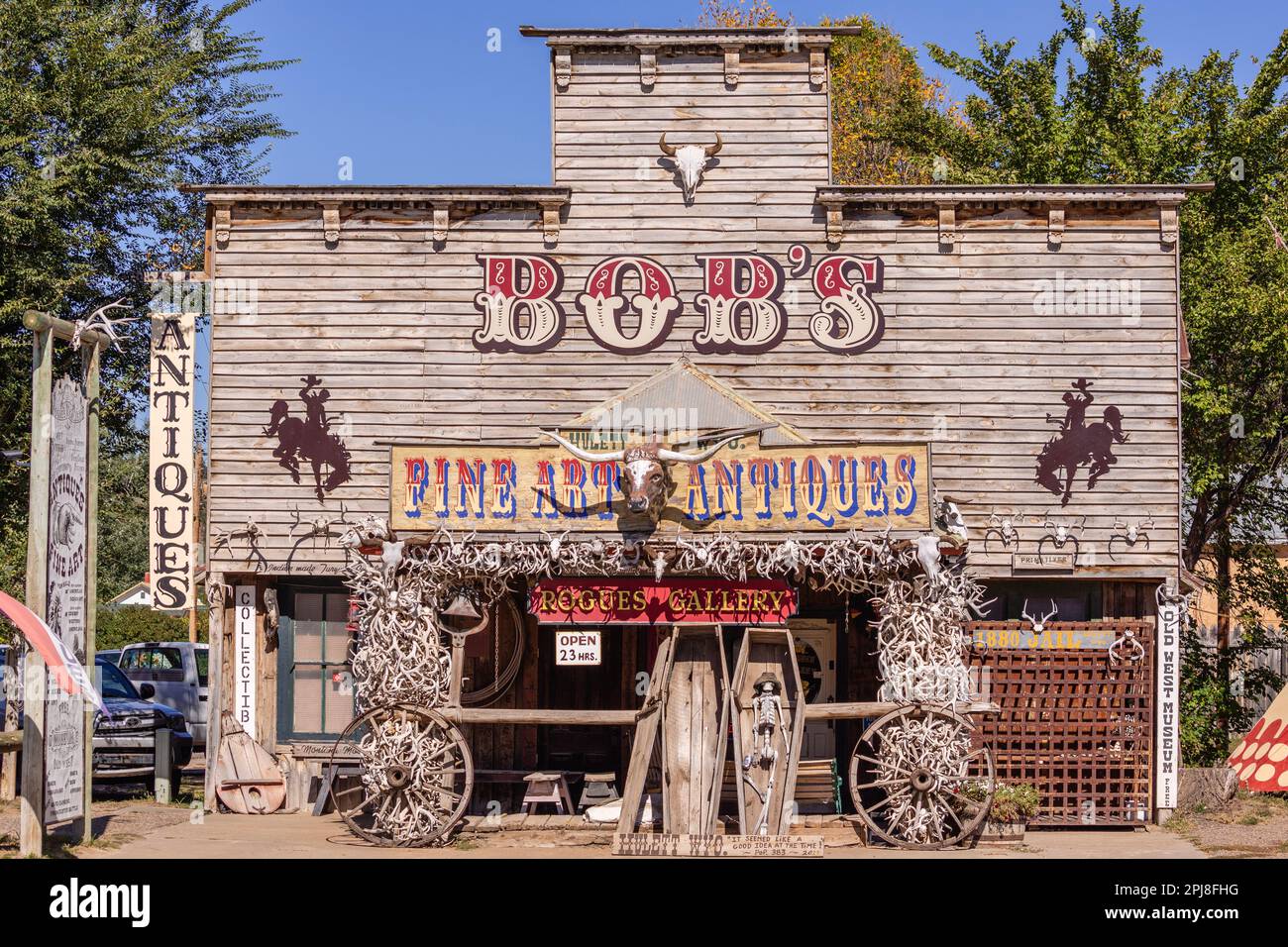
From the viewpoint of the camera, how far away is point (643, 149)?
63.5 feet

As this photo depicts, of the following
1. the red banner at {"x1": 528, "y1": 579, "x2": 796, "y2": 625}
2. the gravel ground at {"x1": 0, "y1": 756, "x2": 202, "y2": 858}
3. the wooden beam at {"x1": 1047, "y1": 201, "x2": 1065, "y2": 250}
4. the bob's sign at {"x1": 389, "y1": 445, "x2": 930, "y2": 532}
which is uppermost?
the wooden beam at {"x1": 1047, "y1": 201, "x2": 1065, "y2": 250}

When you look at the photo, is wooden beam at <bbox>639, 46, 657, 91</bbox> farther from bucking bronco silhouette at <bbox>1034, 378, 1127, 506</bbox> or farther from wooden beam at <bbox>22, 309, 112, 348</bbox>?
wooden beam at <bbox>22, 309, 112, 348</bbox>

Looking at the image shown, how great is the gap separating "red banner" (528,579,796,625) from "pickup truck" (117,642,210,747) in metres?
12.5

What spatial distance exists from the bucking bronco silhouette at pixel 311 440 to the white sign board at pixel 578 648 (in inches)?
168

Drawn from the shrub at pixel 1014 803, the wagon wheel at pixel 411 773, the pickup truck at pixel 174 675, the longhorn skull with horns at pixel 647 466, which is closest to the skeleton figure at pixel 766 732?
the longhorn skull with horns at pixel 647 466

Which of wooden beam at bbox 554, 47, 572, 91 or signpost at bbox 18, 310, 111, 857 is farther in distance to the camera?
wooden beam at bbox 554, 47, 572, 91

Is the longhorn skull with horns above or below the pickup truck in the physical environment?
above

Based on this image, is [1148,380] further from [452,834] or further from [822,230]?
[452,834]

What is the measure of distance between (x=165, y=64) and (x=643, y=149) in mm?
11509

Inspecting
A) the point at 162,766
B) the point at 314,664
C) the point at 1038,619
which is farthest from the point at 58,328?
the point at 1038,619

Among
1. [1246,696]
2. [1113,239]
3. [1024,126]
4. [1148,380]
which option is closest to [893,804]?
[1148,380]

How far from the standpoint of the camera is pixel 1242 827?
59.0 feet

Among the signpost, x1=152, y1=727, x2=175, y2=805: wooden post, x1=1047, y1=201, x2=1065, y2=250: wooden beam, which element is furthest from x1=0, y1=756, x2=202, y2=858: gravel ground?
x1=1047, y1=201, x2=1065, y2=250: wooden beam

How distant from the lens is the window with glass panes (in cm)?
1920
